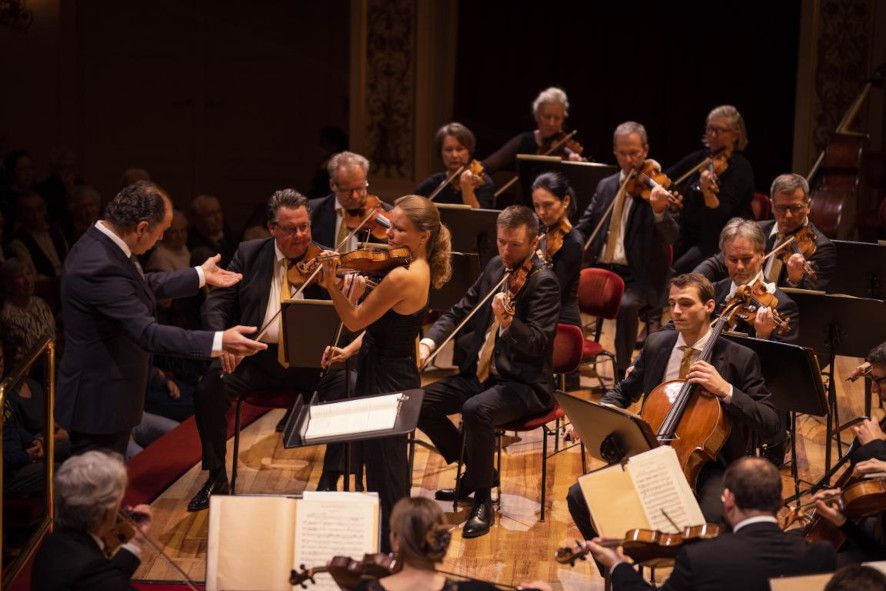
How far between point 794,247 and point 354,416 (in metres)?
2.59

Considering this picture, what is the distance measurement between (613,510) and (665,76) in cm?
679

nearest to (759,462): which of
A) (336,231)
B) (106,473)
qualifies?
(106,473)

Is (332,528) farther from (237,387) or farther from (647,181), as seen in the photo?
(647,181)

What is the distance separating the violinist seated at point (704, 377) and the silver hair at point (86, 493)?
5.59 feet

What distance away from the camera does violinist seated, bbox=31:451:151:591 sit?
3.10 meters

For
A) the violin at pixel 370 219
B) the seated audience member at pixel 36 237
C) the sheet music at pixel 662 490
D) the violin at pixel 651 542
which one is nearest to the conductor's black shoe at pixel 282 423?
the violin at pixel 370 219

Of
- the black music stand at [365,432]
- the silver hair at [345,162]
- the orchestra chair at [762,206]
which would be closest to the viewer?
the black music stand at [365,432]

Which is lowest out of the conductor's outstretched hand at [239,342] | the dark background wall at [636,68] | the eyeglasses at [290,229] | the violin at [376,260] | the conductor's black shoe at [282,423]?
the conductor's black shoe at [282,423]

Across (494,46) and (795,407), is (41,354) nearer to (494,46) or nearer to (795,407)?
(795,407)

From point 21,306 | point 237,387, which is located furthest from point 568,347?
point 21,306

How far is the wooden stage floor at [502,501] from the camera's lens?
14.8 ft

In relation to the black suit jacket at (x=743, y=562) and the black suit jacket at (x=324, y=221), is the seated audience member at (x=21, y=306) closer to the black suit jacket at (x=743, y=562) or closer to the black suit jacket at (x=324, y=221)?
the black suit jacket at (x=324, y=221)

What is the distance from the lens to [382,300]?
14.2 feet

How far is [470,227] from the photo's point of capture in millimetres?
6184
